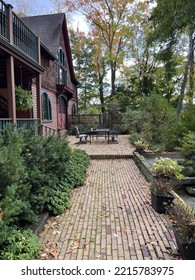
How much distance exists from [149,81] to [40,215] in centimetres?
2268

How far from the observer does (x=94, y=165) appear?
7.90 m

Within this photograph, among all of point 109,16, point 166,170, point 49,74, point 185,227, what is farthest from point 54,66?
point 185,227

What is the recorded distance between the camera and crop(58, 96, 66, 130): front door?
1525cm

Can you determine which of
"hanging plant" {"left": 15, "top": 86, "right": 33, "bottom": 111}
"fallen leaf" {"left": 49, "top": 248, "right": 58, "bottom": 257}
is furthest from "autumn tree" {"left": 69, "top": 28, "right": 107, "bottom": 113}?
"fallen leaf" {"left": 49, "top": 248, "right": 58, "bottom": 257}

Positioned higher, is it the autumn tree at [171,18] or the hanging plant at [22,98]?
the autumn tree at [171,18]

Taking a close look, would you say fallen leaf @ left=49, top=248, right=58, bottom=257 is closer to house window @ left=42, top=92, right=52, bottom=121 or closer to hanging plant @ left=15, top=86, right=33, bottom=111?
hanging plant @ left=15, top=86, right=33, bottom=111

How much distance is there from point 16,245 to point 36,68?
689 cm

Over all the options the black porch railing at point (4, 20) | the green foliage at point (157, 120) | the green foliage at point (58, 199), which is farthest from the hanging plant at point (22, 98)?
the green foliage at point (157, 120)

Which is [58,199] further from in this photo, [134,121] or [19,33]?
[134,121]

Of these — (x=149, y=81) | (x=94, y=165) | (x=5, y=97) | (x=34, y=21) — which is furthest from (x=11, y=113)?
(x=149, y=81)

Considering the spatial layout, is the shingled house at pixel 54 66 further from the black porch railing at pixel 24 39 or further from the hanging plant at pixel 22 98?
the hanging plant at pixel 22 98

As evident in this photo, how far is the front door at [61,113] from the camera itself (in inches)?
600

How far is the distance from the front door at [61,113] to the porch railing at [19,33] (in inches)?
276

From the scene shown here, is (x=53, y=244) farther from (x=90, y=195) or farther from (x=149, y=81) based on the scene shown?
(x=149, y=81)
